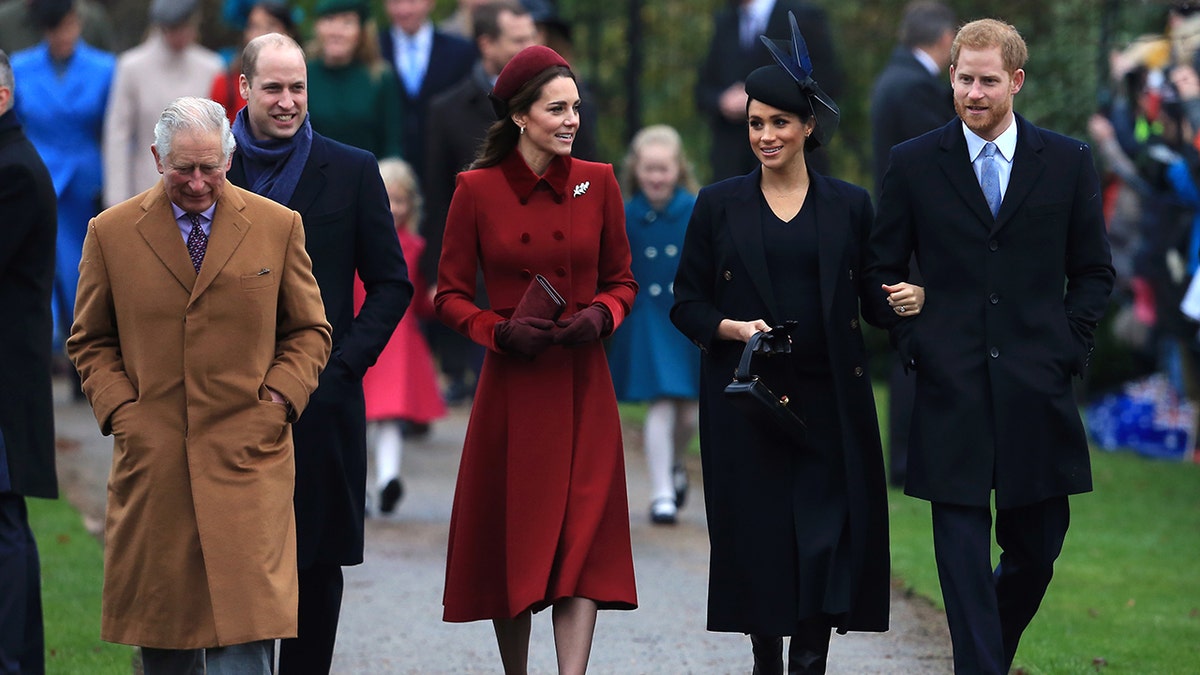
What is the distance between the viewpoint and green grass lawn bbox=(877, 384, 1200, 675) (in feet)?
24.9

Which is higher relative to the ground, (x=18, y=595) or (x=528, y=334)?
(x=528, y=334)

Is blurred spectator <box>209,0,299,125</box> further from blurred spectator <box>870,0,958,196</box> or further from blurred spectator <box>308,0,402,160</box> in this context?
blurred spectator <box>870,0,958,196</box>

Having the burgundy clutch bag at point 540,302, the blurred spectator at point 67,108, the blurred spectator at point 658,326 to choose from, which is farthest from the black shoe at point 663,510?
the blurred spectator at point 67,108

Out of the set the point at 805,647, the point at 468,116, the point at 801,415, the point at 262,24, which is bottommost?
the point at 805,647

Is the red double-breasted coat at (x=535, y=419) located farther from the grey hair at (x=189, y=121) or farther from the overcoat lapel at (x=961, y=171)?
the grey hair at (x=189, y=121)

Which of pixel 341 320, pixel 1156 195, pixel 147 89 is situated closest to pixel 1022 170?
pixel 341 320

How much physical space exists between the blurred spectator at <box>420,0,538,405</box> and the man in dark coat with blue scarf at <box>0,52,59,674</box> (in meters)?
3.26

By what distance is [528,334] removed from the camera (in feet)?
20.9

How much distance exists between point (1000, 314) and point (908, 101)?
4.89 meters

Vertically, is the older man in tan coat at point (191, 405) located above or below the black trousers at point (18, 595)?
above

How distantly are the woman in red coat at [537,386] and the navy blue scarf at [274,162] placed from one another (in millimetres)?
578

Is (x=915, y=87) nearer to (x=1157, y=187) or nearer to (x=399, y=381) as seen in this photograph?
(x=1157, y=187)

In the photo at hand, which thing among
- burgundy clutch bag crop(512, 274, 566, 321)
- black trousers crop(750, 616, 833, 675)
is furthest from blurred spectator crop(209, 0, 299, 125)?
black trousers crop(750, 616, 833, 675)

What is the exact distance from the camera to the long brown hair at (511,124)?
661 cm
